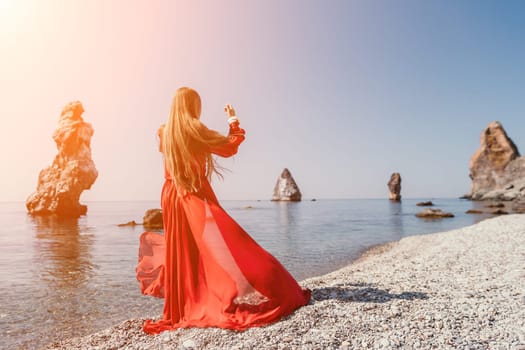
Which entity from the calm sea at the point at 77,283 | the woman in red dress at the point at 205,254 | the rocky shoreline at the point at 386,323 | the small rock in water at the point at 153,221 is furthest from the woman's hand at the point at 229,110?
the small rock in water at the point at 153,221

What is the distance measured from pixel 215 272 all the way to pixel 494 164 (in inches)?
5479

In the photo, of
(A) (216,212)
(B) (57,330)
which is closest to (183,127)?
(A) (216,212)

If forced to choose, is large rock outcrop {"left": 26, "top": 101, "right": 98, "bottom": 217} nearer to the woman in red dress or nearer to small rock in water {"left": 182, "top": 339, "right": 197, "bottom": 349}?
the woman in red dress

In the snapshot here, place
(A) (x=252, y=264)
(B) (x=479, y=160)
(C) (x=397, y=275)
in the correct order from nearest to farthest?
(A) (x=252, y=264) → (C) (x=397, y=275) → (B) (x=479, y=160)

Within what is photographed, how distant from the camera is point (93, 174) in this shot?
60.9m

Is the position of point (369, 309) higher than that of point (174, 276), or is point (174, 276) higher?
point (174, 276)

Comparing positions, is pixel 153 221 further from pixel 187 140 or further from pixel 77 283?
pixel 187 140

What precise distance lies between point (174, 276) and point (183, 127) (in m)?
2.25

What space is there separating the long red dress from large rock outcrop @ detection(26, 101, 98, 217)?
198 ft

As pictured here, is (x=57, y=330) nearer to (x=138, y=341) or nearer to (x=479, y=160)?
(x=138, y=341)

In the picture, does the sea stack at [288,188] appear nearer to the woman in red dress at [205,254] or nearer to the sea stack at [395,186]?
the sea stack at [395,186]

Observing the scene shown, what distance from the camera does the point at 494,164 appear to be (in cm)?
11744

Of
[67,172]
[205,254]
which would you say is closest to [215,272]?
[205,254]

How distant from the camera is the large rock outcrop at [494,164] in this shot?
10844 centimetres
